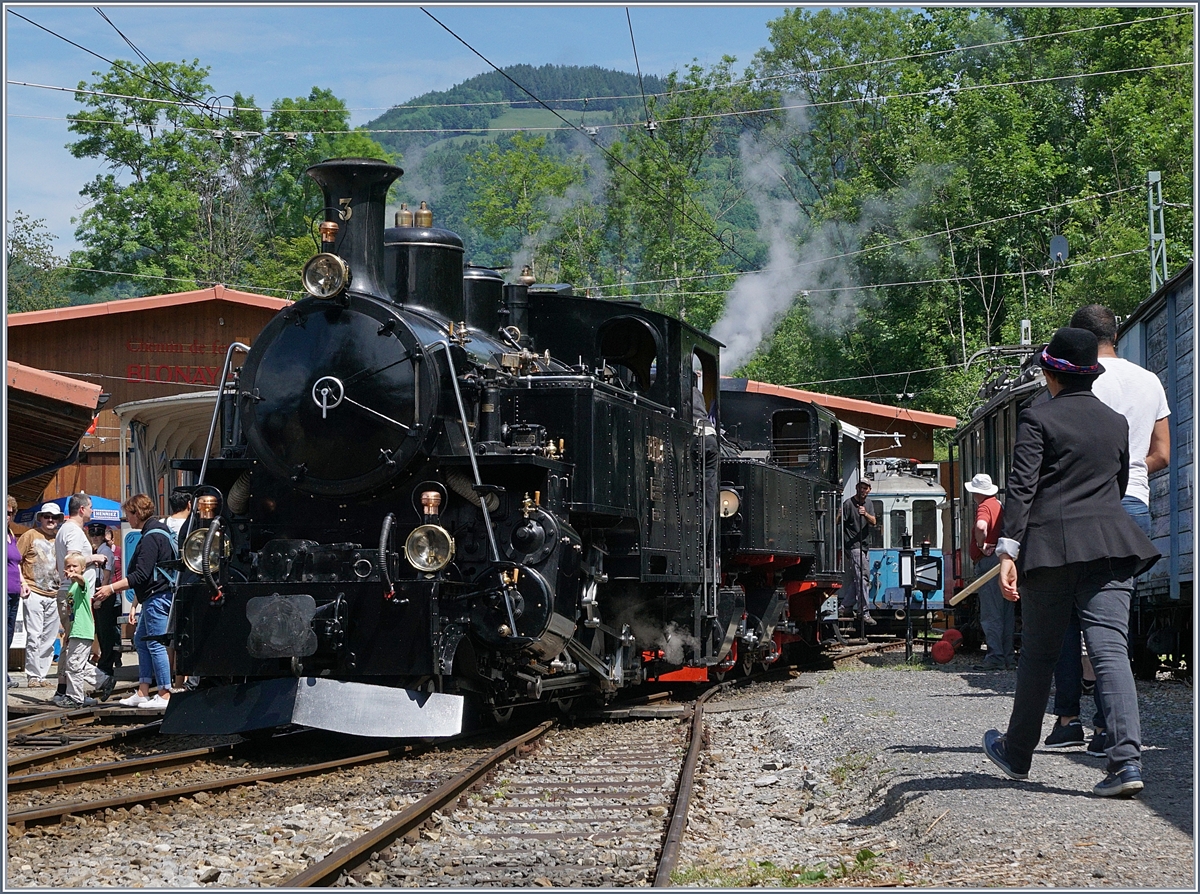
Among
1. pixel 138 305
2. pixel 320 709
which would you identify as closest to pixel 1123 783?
pixel 320 709

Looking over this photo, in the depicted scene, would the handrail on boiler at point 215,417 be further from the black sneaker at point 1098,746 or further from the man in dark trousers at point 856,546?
the man in dark trousers at point 856,546

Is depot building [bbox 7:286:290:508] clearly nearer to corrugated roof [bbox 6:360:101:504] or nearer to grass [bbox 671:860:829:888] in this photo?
corrugated roof [bbox 6:360:101:504]

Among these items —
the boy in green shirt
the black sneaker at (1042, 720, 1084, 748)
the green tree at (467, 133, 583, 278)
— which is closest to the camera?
the black sneaker at (1042, 720, 1084, 748)

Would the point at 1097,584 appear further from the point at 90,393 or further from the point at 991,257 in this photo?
the point at 991,257

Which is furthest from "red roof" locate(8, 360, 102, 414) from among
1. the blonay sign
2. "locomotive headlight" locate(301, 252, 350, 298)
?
the blonay sign

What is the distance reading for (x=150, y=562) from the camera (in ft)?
34.8

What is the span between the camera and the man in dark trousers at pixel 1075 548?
18.0 ft

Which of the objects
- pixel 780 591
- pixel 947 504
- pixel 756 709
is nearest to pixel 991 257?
pixel 947 504

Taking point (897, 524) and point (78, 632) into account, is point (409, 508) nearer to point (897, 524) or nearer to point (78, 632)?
point (78, 632)

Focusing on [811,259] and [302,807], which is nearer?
[302,807]

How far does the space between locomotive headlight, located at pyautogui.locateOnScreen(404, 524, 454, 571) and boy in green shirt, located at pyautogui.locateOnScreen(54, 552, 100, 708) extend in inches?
188

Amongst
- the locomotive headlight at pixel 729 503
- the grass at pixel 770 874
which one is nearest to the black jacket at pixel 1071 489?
the grass at pixel 770 874

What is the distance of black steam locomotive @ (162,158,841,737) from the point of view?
7727 mm

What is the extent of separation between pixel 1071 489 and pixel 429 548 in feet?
12.1
